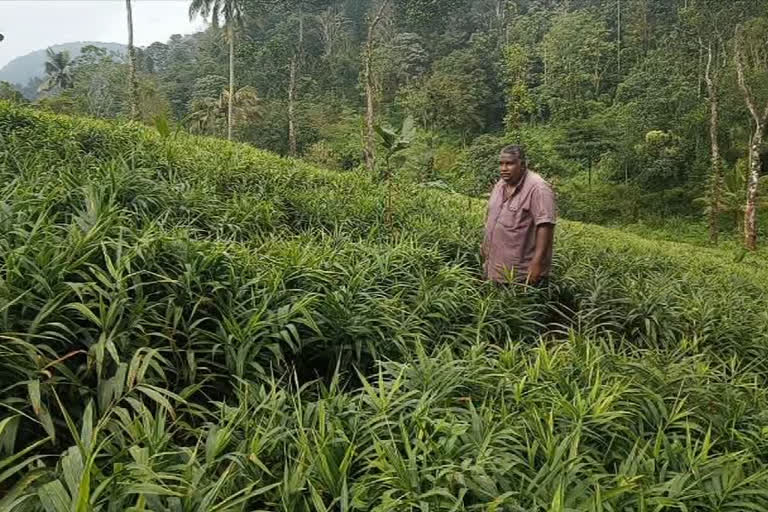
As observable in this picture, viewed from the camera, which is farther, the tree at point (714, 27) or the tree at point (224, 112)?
the tree at point (224, 112)

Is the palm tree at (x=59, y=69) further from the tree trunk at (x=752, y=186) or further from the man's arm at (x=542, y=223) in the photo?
the man's arm at (x=542, y=223)

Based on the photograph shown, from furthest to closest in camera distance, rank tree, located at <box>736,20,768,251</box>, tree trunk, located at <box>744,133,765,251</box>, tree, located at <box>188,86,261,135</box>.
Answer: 1. tree, located at <box>188,86,261,135</box>
2. tree, located at <box>736,20,768,251</box>
3. tree trunk, located at <box>744,133,765,251</box>

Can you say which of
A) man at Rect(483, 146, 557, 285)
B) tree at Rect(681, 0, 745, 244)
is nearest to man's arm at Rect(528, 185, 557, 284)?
man at Rect(483, 146, 557, 285)

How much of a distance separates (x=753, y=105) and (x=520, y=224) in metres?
15.0

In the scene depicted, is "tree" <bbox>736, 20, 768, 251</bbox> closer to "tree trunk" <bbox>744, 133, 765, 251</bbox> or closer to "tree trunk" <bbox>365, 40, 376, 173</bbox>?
"tree trunk" <bbox>744, 133, 765, 251</bbox>

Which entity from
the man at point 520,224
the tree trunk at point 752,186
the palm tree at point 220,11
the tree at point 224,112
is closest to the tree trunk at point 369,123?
the man at point 520,224

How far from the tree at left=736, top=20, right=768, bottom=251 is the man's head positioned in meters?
12.7

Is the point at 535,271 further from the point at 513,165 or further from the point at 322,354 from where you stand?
the point at 322,354

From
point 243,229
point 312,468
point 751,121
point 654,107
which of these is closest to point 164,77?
point 654,107

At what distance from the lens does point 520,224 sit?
3844 millimetres

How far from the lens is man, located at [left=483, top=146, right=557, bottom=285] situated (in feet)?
12.2

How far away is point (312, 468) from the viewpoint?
5.53ft

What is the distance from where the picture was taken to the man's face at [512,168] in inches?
151

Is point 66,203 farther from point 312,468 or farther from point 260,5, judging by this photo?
point 260,5
